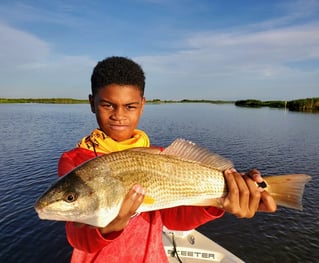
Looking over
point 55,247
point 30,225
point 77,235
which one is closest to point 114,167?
point 77,235

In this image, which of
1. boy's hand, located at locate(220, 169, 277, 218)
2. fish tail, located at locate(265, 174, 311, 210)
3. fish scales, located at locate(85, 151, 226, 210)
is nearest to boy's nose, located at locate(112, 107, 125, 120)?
fish scales, located at locate(85, 151, 226, 210)

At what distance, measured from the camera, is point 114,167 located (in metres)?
2.42

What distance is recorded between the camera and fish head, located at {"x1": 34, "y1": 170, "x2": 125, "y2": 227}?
2.24 m

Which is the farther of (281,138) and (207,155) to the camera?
(281,138)

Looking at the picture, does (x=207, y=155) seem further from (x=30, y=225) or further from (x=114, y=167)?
(x=30, y=225)

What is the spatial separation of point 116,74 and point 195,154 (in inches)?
45.5

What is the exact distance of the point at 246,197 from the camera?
104 inches

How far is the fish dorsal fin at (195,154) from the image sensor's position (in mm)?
2787

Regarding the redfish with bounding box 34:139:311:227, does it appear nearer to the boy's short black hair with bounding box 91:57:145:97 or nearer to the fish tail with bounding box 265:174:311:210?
the fish tail with bounding box 265:174:311:210

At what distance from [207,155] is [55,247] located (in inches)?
342

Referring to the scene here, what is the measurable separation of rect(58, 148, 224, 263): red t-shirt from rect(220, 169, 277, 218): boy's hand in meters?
0.20

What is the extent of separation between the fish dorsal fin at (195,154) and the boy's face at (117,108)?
1.96ft

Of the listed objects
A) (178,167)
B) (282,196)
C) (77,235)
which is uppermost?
(178,167)

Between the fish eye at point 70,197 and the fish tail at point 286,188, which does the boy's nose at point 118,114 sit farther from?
the fish tail at point 286,188
